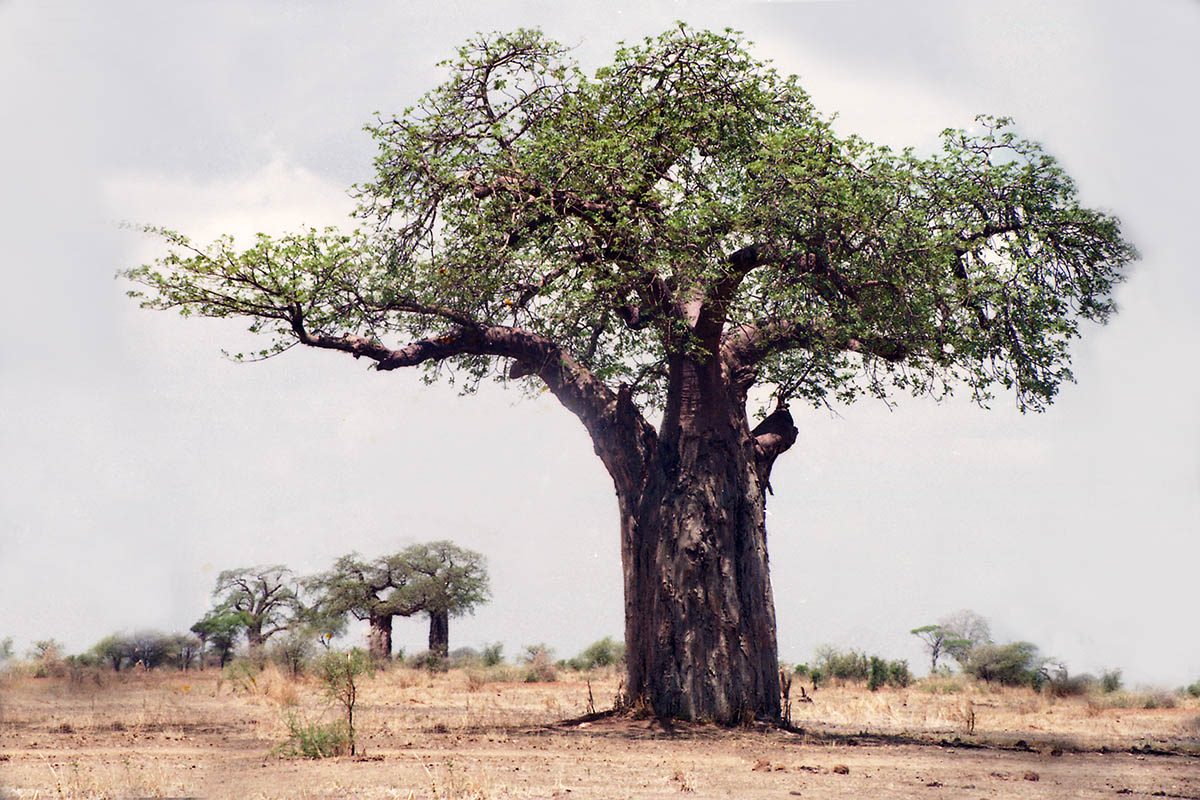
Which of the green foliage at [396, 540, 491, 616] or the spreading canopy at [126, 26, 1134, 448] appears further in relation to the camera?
the green foliage at [396, 540, 491, 616]

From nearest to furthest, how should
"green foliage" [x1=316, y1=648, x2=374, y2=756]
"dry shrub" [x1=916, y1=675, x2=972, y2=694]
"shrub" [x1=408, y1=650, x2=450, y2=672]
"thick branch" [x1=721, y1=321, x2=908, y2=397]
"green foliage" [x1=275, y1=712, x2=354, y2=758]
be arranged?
1. "green foliage" [x1=275, y1=712, x2=354, y2=758]
2. "green foliage" [x1=316, y1=648, x2=374, y2=756]
3. "thick branch" [x1=721, y1=321, x2=908, y2=397]
4. "dry shrub" [x1=916, y1=675, x2=972, y2=694]
5. "shrub" [x1=408, y1=650, x2=450, y2=672]

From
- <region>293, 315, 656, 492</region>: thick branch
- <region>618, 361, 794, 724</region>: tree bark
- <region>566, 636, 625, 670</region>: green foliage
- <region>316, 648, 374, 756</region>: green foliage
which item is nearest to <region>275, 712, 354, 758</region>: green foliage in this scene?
<region>316, 648, 374, 756</region>: green foliage

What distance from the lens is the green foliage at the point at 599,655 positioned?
31.2m

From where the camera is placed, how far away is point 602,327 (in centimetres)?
1286

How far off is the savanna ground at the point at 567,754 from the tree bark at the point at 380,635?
51.2 ft

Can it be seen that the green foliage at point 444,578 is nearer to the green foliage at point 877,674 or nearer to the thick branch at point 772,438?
the green foliage at point 877,674

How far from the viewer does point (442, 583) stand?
32875 millimetres

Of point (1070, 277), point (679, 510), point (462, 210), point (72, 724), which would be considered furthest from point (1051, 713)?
point (72, 724)

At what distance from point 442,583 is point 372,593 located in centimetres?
215

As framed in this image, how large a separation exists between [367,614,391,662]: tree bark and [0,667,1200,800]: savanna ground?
1560 centimetres

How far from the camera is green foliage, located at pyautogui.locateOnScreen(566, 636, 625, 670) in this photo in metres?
31.2

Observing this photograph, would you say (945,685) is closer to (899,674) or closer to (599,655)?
(899,674)

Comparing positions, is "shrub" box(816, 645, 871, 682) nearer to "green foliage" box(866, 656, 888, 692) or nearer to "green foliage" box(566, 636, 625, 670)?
"green foliage" box(866, 656, 888, 692)

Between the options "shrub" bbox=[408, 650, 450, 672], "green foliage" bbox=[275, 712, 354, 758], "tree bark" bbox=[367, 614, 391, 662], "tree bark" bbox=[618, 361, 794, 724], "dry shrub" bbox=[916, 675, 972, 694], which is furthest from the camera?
"tree bark" bbox=[367, 614, 391, 662]
